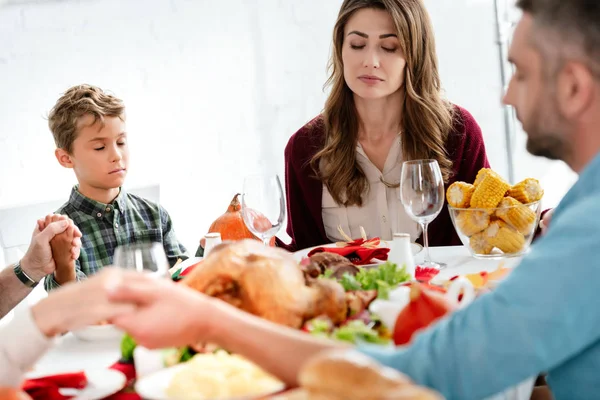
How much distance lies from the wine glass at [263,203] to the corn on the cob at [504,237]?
57 centimetres

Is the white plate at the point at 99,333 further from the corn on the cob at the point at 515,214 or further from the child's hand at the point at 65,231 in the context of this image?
the corn on the cob at the point at 515,214

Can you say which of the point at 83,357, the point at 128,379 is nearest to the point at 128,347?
the point at 128,379

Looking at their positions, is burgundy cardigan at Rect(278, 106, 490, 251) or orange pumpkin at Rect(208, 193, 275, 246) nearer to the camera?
orange pumpkin at Rect(208, 193, 275, 246)

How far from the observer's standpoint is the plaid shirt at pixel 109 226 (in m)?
2.89

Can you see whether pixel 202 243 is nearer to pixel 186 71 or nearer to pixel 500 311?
pixel 500 311

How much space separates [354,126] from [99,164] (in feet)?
3.30

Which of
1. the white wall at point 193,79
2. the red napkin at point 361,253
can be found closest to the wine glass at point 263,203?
the red napkin at point 361,253

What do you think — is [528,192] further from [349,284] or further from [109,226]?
[109,226]

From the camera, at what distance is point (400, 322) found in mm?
1241

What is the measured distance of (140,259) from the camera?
1192 mm

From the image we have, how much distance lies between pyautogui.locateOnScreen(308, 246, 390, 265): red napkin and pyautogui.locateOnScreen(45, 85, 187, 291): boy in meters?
1.09

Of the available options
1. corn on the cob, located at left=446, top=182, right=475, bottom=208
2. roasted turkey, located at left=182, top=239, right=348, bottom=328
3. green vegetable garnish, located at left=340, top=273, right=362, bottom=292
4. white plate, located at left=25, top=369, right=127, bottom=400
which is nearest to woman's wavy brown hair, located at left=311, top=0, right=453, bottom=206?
corn on the cob, located at left=446, top=182, right=475, bottom=208

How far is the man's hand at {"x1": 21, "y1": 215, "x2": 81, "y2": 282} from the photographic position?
2178 mm

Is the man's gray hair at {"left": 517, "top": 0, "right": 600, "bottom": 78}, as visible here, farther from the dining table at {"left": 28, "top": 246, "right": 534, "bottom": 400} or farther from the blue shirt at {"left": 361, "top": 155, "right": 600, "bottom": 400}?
the dining table at {"left": 28, "top": 246, "right": 534, "bottom": 400}
